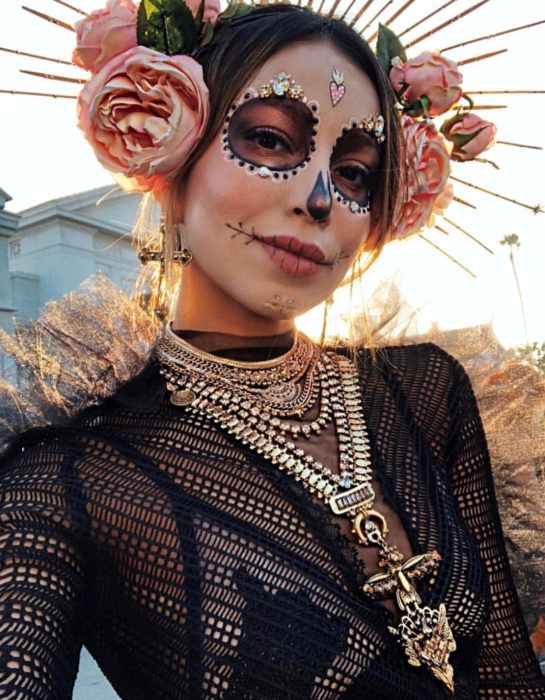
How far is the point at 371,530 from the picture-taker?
1.29 meters

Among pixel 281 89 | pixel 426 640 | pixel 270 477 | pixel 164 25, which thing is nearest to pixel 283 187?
pixel 281 89

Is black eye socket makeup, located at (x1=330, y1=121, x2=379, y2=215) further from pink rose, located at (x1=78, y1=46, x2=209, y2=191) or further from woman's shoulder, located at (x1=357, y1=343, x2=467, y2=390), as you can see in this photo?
woman's shoulder, located at (x1=357, y1=343, x2=467, y2=390)

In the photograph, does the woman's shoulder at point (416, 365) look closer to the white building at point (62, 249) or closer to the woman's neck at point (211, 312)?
the woman's neck at point (211, 312)

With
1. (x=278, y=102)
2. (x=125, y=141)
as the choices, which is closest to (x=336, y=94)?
(x=278, y=102)

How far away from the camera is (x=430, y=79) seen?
1530mm

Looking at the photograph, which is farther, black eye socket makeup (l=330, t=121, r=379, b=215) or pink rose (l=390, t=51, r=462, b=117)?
pink rose (l=390, t=51, r=462, b=117)

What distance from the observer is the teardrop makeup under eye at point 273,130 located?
4.29 ft

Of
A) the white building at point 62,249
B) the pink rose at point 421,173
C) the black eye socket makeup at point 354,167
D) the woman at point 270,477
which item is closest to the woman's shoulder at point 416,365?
the woman at point 270,477

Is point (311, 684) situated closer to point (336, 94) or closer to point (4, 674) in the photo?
point (4, 674)

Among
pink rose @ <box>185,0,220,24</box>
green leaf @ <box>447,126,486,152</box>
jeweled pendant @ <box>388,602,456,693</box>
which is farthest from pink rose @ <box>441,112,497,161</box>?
jeweled pendant @ <box>388,602,456,693</box>

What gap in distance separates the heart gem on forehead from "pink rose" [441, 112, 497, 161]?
0.36 meters

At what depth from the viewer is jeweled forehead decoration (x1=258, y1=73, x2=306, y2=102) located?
130 cm

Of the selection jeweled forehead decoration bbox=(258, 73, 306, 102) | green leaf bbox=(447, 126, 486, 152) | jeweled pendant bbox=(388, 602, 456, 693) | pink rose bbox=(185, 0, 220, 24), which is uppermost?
pink rose bbox=(185, 0, 220, 24)

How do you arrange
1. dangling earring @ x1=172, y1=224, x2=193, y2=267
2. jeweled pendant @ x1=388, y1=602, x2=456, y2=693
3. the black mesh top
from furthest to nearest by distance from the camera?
dangling earring @ x1=172, y1=224, x2=193, y2=267 < jeweled pendant @ x1=388, y1=602, x2=456, y2=693 < the black mesh top
